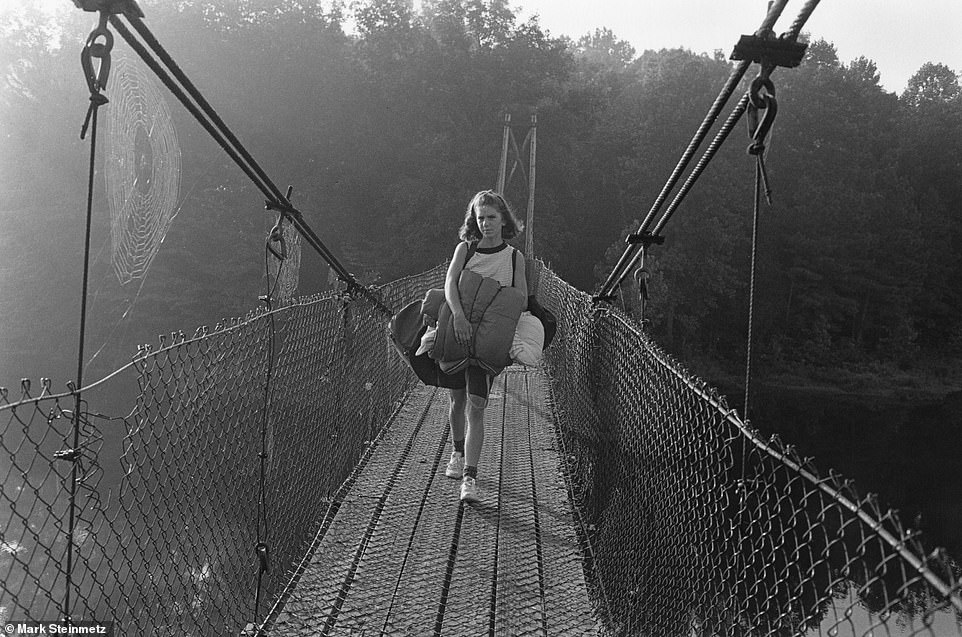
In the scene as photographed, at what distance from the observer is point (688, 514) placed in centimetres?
168

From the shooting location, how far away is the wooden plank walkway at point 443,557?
1.78m

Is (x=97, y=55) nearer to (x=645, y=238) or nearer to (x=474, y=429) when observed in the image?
(x=474, y=429)

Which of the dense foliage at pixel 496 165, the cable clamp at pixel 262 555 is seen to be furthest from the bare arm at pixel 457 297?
the dense foliage at pixel 496 165

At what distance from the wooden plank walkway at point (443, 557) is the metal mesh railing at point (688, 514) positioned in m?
0.12

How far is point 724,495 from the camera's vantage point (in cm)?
131

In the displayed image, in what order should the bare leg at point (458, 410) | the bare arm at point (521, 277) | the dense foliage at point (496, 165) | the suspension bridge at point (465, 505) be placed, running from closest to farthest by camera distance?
the suspension bridge at point (465, 505)
the bare arm at point (521, 277)
the bare leg at point (458, 410)
the dense foliage at point (496, 165)

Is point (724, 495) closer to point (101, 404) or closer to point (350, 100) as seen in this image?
point (101, 404)

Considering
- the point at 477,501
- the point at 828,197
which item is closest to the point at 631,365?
the point at 477,501

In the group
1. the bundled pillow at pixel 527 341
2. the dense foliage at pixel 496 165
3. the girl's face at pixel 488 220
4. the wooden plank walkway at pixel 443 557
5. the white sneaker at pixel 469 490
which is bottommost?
the wooden plank walkway at pixel 443 557

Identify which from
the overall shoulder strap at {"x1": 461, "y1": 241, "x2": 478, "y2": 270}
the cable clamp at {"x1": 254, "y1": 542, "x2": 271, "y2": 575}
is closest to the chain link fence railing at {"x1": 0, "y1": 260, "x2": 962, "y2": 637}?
the cable clamp at {"x1": 254, "y1": 542, "x2": 271, "y2": 575}

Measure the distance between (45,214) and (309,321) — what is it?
16308mm

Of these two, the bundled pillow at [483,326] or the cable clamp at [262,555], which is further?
Answer: the bundled pillow at [483,326]

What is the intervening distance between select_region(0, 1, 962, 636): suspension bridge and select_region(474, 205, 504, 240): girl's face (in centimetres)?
28

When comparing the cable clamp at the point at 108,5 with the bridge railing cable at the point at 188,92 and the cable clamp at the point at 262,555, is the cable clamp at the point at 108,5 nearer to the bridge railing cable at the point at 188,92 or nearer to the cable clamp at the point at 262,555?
the bridge railing cable at the point at 188,92
